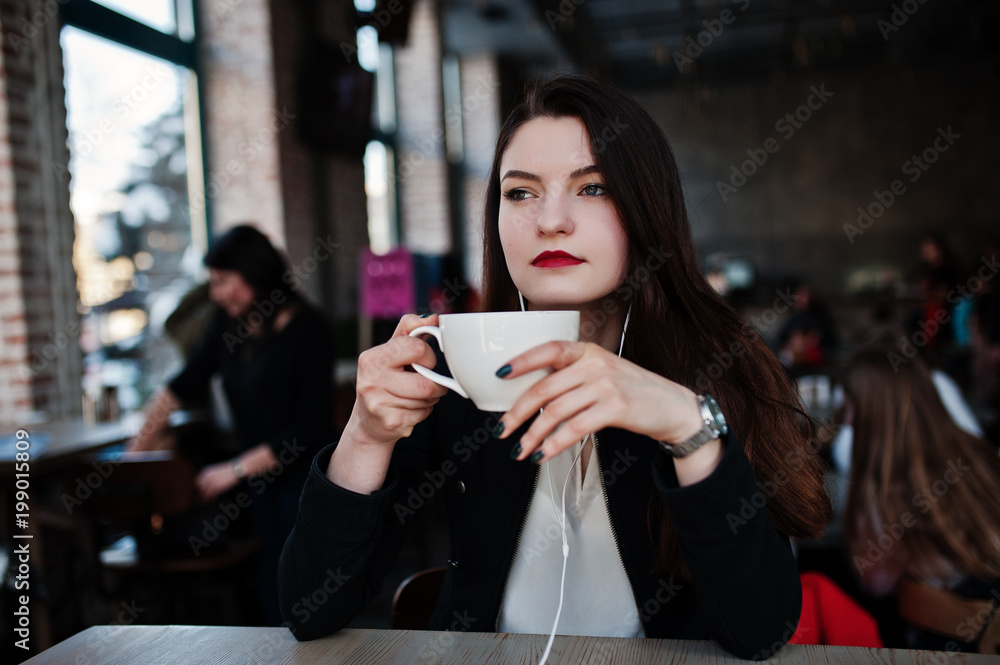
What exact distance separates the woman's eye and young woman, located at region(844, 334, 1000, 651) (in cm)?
129

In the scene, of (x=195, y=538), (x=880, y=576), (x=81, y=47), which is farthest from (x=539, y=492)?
(x=81, y=47)

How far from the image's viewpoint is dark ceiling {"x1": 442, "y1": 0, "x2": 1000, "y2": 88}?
7598 millimetres

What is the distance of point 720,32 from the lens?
29.2 feet

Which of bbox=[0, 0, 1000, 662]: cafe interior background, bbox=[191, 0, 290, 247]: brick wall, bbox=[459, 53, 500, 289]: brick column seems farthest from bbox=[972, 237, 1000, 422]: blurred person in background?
bbox=[459, 53, 500, 289]: brick column

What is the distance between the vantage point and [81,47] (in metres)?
3.54

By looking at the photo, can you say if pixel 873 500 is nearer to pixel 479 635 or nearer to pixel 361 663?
pixel 479 635

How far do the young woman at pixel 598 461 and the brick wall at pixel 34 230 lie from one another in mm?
2533

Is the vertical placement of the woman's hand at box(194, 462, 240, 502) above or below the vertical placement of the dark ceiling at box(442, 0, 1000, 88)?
below

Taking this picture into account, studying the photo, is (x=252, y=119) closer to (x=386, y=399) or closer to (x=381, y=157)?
(x=381, y=157)

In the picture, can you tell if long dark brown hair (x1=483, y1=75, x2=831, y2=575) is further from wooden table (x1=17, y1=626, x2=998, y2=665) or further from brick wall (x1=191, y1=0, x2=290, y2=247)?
brick wall (x1=191, y1=0, x2=290, y2=247)

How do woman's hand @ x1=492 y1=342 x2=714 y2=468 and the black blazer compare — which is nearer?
woman's hand @ x1=492 y1=342 x2=714 y2=468

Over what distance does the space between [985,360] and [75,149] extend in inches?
211

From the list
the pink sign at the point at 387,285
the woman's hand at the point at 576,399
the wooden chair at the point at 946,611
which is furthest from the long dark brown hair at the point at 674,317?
the pink sign at the point at 387,285

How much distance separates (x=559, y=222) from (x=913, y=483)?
54.4 inches
